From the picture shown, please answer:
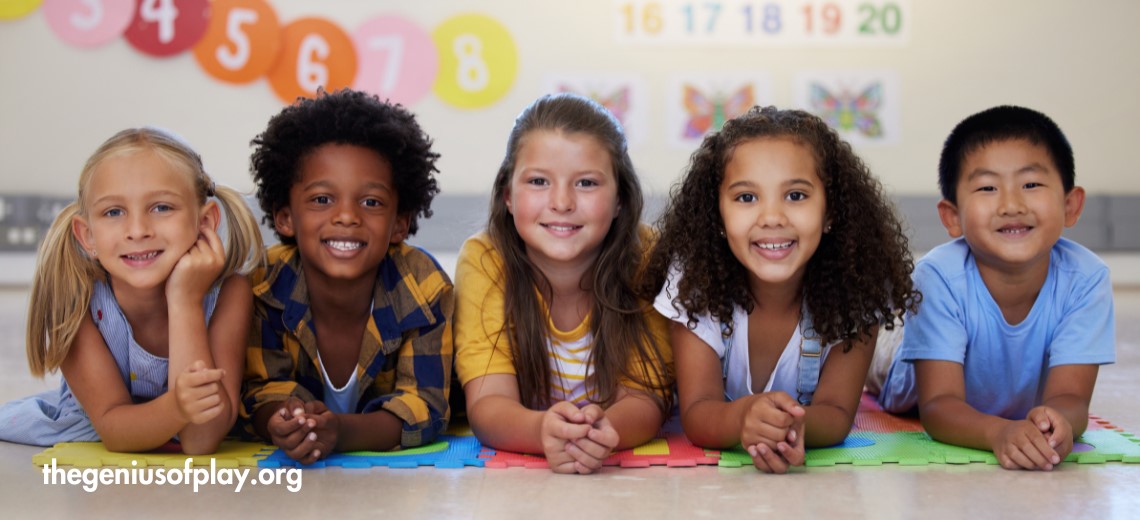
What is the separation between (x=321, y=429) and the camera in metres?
1.61

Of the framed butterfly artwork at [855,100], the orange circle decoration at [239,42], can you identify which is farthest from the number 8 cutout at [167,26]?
the framed butterfly artwork at [855,100]

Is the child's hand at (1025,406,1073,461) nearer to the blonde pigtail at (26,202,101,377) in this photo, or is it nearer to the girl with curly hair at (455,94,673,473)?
the girl with curly hair at (455,94,673,473)

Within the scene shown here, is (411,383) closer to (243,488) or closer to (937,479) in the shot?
(243,488)

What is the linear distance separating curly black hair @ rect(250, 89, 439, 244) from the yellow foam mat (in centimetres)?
46

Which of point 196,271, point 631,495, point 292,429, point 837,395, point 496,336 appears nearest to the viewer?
point 631,495

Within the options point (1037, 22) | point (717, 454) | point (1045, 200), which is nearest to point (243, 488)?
point (717, 454)

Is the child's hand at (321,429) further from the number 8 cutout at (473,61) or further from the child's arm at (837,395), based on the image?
the number 8 cutout at (473,61)

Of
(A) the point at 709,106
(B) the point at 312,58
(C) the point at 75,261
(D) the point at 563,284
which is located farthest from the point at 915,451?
(B) the point at 312,58

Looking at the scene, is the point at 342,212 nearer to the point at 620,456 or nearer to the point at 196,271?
the point at 196,271

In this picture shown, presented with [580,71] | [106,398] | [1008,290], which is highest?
[580,71]

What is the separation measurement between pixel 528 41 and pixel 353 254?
375 cm

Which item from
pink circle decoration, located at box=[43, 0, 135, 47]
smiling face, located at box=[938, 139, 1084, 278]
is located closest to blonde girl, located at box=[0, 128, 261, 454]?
smiling face, located at box=[938, 139, 1084, 278]

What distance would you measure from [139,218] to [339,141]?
39 centimetres

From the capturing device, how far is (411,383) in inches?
73.1
